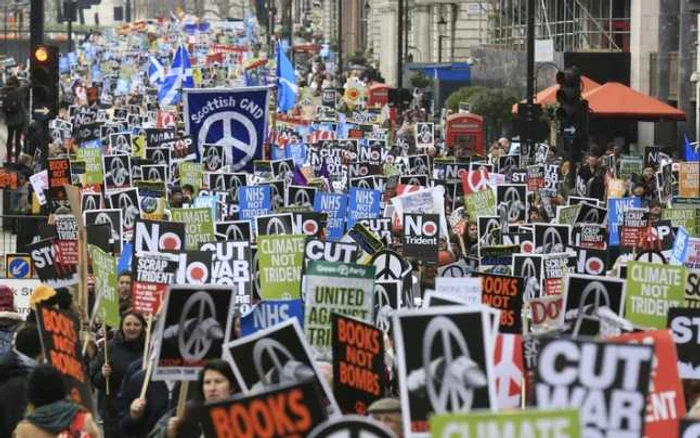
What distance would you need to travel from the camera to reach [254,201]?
83.3ft

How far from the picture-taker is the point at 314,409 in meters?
8.55

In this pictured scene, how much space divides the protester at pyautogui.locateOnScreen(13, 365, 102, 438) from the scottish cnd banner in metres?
9.78

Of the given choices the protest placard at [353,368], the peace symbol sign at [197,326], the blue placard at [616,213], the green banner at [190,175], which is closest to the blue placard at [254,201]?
the green banner at [190,175]

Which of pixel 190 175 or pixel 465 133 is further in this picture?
pixel 465 133

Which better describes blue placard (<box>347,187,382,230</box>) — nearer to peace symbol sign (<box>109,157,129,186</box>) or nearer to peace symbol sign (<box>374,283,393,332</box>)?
peace symbol sign (<box>109,157,129,186</box>)

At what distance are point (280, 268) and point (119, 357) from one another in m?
2.54

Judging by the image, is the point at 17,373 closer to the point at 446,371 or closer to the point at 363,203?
the point at 446,371

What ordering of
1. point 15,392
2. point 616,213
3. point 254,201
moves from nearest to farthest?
point 15,392 → point 616,213 → point 254,201

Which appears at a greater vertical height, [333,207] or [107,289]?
[107,289]

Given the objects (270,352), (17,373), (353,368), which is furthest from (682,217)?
(270,352)

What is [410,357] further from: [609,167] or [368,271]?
[609,167]

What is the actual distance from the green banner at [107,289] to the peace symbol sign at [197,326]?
347cm

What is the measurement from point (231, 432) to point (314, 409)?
33 cm

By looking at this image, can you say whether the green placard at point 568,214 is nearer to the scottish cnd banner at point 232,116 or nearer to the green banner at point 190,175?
the scottish cnd banner at point 232,116
